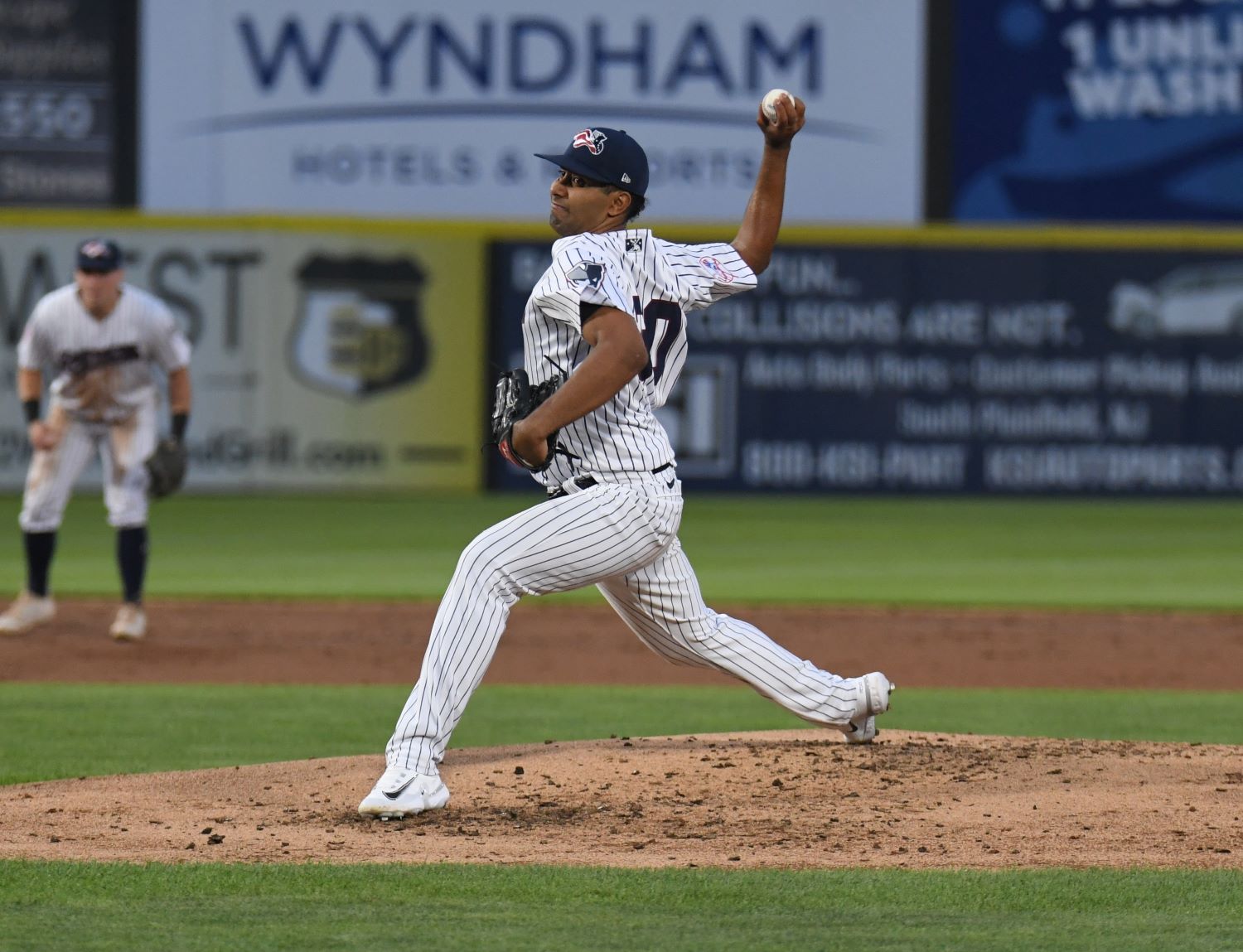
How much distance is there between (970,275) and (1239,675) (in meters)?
8.90

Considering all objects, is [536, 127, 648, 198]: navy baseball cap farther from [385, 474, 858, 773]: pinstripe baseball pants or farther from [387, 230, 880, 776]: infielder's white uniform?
[385, 474, 858, 773]: pinstripe baseball pants

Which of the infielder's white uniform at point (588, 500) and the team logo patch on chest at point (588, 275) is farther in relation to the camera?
the infielder's white uniform at point (588, 500)

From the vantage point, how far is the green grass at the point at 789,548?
11.4 meters

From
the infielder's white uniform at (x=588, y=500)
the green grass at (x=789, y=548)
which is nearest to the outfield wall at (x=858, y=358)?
the green grass at (x=789, y=548)

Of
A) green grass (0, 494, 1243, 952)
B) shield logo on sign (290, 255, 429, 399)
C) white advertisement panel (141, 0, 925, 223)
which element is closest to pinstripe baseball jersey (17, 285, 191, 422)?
green grass (0, 494, 1243, 952)

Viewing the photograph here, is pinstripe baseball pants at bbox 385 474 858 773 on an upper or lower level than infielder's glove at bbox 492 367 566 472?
lower

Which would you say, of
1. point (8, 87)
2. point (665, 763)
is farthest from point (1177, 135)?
point (665, 763)

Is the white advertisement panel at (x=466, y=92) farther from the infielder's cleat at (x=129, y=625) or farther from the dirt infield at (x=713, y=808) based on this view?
the dirt infield at (x=713, y=808)

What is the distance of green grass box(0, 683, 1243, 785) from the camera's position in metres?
6.21

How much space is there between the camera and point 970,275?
16938 millimetres

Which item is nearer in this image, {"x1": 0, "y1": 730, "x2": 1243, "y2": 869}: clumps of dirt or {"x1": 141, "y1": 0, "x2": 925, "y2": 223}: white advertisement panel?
{"x1": 0, "y1": 730, "x2": 1243, "y2": 869}: clumps of dirt

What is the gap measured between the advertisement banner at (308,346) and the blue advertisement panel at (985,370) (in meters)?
2.07

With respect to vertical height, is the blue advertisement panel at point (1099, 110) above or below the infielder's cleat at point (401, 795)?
above

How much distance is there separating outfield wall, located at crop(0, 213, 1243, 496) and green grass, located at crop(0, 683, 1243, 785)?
357 inches
